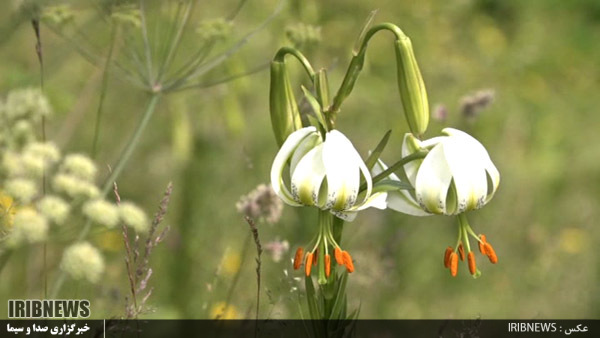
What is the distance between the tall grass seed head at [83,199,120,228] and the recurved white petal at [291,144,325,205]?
1.33 feet

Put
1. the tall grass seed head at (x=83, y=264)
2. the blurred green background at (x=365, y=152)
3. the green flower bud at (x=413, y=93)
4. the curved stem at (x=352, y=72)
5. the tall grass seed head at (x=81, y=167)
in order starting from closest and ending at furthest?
the tall grass seed head at (x=83, y=264) < the curved stem at (x=352, y=72) < the green flower bud at (x=413, y=93) < the tall grass seed head at (x=81, y=167) < the blurred green background at (x=365, y=152)

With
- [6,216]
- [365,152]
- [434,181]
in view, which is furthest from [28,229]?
[365,152]

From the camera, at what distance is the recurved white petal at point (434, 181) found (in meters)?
1.92

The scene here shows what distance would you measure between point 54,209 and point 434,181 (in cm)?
79

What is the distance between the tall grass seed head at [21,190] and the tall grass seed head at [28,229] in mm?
111

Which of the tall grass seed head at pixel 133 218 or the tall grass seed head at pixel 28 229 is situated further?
the tall grass seed head at pixel 133 218

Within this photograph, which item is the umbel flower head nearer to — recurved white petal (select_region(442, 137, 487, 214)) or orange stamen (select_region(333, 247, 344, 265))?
recurved white petal (select_region(442, 137, 487, 214))

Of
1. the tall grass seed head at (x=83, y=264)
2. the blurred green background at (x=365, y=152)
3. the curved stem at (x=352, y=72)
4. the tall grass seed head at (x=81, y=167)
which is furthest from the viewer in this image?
the blurred green background at (x=365, y=152)

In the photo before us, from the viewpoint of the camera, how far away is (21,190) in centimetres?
203

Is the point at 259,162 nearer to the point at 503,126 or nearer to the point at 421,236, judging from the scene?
the point at 421,236

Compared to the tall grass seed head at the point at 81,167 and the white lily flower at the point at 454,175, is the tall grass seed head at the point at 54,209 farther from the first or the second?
the white lily flower at the point at 454,175

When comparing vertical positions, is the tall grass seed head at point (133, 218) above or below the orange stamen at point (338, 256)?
above

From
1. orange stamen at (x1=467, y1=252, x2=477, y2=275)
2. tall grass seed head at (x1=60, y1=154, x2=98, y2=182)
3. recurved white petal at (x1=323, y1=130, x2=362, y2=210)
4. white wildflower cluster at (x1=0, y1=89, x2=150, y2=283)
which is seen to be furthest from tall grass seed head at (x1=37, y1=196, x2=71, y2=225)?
orange stamen at (x1=467, y1=252, x2=477, y2=275)

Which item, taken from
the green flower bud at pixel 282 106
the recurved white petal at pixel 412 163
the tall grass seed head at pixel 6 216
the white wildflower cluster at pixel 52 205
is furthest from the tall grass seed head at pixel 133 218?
the recurved white petal at pixel 412 163
